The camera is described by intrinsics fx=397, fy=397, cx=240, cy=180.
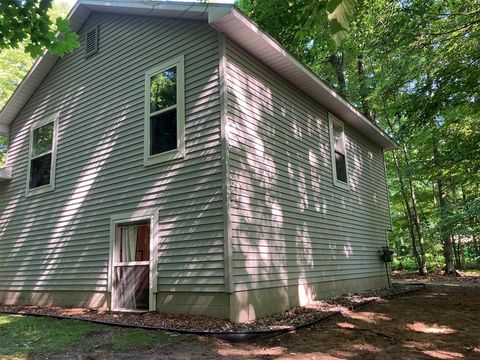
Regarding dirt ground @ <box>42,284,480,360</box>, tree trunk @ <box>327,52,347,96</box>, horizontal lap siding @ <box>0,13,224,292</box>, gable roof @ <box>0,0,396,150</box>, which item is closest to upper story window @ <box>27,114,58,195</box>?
horizontal lap siding @ <box>0,13,224,292</box>

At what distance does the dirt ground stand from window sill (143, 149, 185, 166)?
2.98 meters

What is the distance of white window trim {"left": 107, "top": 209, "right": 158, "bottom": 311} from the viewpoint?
6691 millimetres

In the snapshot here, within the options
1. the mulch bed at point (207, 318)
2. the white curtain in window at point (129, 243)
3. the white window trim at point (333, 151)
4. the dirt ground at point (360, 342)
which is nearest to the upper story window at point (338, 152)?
the white window trim at point (333, 151)

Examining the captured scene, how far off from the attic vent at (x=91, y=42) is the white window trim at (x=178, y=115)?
7.36ft

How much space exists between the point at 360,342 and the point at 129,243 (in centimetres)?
446

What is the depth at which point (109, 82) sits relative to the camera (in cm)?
861

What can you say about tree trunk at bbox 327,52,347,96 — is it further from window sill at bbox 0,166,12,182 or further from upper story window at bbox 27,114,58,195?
window sill at bbox 0,166,12,182

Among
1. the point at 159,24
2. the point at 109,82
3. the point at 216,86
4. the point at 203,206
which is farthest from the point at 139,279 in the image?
the point at 159,24

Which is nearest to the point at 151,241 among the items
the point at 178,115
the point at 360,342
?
the point at 178,115

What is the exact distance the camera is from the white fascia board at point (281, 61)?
247 inches

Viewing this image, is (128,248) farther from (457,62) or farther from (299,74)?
(457,62)

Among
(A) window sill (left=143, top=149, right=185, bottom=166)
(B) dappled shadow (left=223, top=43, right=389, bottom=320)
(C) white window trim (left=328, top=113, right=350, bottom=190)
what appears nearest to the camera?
(B) dappled shadow (left=223, top=43, right=389, bottom=320)

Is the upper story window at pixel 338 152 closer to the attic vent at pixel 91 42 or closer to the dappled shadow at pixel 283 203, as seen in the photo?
the dappled shadow at pixel 283 203

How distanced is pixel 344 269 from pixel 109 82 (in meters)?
6.93
